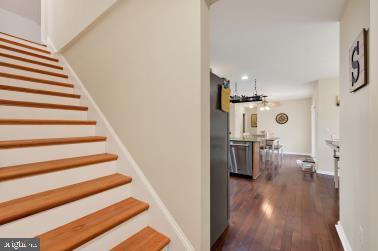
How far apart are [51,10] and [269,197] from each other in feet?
16.6

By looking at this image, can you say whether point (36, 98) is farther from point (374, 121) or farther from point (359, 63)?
point (359, 63)

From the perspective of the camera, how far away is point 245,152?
4.36 m

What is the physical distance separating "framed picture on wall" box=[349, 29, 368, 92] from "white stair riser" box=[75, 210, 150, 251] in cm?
195

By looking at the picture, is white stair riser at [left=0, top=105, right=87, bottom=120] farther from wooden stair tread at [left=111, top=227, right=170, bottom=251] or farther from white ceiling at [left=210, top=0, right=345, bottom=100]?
white ceiling at [left=210, top=0, right=345, bottom=100]

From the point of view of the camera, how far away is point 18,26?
4.10 meters

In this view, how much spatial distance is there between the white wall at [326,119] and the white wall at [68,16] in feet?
17.9

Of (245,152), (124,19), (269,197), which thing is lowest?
(269,197)

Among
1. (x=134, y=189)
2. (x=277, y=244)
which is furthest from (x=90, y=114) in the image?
(x=277, y=244)

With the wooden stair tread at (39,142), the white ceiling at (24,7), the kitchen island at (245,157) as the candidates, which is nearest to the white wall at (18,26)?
the white ceiling at (24,7)

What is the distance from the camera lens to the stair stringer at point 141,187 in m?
1.30

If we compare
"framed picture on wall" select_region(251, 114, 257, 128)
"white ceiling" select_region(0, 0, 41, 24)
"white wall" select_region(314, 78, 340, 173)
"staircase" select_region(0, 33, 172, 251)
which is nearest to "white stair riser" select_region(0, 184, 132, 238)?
"staircase" select_region(0, 33, 172, 251)

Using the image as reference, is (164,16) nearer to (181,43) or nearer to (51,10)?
(181,43)

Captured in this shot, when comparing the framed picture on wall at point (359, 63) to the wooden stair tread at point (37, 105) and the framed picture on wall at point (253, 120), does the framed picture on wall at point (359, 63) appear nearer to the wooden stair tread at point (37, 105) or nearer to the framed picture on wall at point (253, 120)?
the wooden stair tread at point (37, 105)

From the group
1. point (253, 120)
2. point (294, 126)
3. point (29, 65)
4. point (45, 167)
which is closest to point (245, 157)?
point (45, 167)
